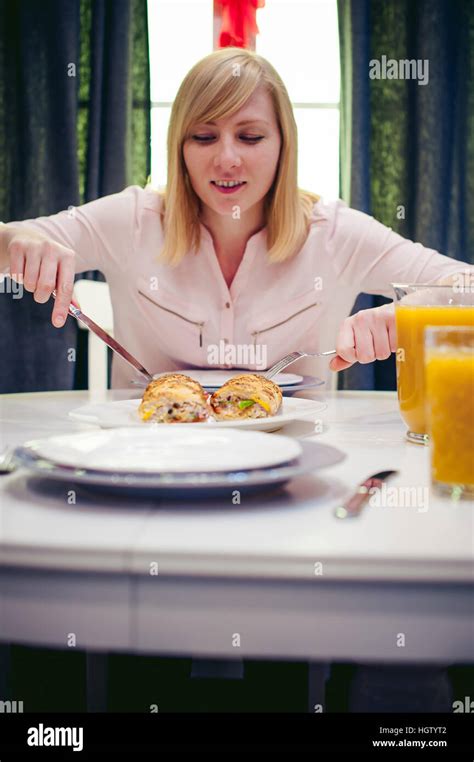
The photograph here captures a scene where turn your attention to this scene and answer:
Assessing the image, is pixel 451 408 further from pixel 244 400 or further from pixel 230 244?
pixel 230 244

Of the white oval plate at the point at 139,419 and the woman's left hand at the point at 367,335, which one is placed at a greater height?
the woman's left hand at the point at 367,335

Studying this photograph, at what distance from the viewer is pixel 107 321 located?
80.7 inches

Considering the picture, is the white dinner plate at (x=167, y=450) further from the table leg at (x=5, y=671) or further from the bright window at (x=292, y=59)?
the bright window at (x=292, y=59)

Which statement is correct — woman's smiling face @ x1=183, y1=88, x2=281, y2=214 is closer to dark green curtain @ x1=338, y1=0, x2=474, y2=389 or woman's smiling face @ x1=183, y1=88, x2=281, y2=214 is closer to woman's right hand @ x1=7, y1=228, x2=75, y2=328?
woman's right hand @ x1=7, y1=228, x2=75, y2=328

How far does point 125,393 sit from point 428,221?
5.40ft

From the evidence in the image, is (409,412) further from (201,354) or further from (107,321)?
(107,321)

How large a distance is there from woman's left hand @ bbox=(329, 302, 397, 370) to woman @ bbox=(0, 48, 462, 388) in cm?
60

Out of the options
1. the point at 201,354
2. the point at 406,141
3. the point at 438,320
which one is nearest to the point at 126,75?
the point at 406,141

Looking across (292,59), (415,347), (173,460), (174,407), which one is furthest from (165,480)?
(292,59)

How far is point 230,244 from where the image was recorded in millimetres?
1867

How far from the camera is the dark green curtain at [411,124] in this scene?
2658 millimetres

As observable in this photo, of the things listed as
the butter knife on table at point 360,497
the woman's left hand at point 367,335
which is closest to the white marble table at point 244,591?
the butter knife on table at point 360,497

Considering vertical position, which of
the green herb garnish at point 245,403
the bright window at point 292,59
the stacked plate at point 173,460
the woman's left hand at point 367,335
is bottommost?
the green herb garnish at point 245,403

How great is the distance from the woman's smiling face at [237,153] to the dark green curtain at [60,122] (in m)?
1.08
